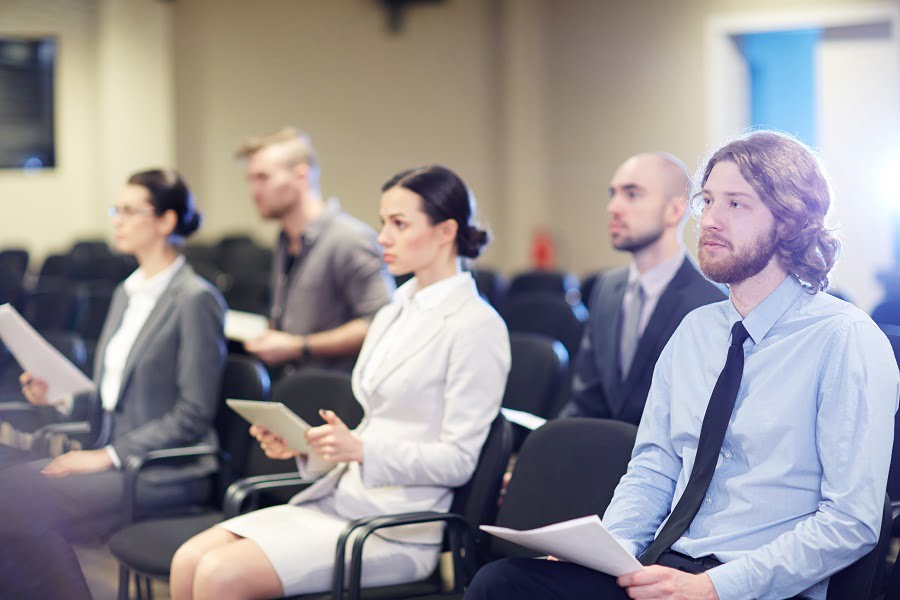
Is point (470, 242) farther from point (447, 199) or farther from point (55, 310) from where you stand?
point (55, 310)

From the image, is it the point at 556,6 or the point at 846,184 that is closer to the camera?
the point at 846,184

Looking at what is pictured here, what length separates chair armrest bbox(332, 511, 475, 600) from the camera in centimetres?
239

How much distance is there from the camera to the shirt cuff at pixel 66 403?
3.56 metres

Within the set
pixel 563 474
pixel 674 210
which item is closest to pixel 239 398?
pixel 563 474

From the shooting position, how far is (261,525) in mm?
2551

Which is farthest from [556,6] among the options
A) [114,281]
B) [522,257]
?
[114,281]

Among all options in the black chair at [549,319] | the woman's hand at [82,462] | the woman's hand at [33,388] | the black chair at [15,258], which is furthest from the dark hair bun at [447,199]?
the black chair at [15,258]

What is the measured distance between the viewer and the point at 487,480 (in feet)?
8.36

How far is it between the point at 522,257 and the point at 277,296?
20.4ft

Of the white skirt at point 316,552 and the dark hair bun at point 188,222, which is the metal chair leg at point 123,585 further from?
the dark hair bun at point 188,222

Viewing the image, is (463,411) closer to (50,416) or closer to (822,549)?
(822,549)

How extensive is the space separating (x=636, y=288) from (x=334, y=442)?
1148 mm

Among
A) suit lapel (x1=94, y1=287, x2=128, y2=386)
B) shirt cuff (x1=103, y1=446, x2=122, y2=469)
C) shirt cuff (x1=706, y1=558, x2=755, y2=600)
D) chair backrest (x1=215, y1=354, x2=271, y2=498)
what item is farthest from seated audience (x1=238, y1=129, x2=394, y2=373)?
shirt cuff (x1=706, y1=558, x2=755, y2=600)

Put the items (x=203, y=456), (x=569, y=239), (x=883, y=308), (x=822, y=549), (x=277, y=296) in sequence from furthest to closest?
1. (x=569, y=239)
2. (x=277, y=296)
3. (x=883, y=308)
4. (x=203, y=456)
5. (x=822, y=549)
